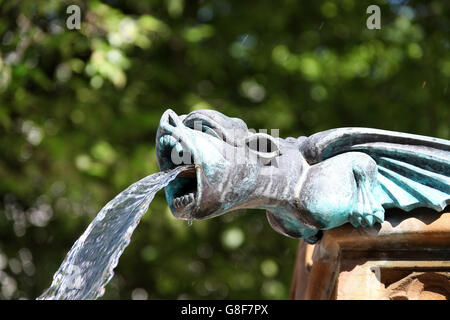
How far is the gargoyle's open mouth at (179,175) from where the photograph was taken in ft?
5.56

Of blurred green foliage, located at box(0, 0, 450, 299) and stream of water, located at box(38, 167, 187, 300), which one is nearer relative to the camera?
stream of water, located at box(38, 167, 187, 300)

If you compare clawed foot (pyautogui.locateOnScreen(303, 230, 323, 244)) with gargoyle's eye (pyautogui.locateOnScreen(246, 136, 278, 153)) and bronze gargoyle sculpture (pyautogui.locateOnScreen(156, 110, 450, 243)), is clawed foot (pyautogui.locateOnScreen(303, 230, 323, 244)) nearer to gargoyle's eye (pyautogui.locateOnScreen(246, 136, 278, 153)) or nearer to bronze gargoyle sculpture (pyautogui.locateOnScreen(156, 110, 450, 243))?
bronze gargoyle sculpture (pyautogui.locateOnScreen(156, 110, 450, 243))

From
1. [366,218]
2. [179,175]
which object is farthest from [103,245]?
[366,218]

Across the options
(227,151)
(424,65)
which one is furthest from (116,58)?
(227,151)

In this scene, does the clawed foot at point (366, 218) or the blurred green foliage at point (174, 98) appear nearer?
the clawed foot at point (366, 218)

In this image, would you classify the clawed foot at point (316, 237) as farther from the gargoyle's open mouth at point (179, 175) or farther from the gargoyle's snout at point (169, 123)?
the gargoyle's snout at point (169, 123)

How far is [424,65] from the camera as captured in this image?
471 centimetres

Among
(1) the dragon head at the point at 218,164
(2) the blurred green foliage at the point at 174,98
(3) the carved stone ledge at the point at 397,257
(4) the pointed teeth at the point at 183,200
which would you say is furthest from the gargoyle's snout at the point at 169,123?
(2) the blurred green foliage at the point at 174,98

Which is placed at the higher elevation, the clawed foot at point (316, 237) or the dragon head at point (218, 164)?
the dragon head at point (218, 164)

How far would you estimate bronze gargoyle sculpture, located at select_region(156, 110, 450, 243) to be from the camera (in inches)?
67.1

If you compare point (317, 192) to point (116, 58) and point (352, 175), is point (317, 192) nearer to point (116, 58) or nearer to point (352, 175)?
point (352, 175)

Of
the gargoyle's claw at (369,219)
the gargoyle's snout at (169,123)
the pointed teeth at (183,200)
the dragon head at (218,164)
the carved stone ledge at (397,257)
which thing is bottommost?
the carved stone ledge at (397,257)

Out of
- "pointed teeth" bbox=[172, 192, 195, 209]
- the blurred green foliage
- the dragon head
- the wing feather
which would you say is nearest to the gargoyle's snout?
the dragon head

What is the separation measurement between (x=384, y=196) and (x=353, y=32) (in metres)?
3.07
